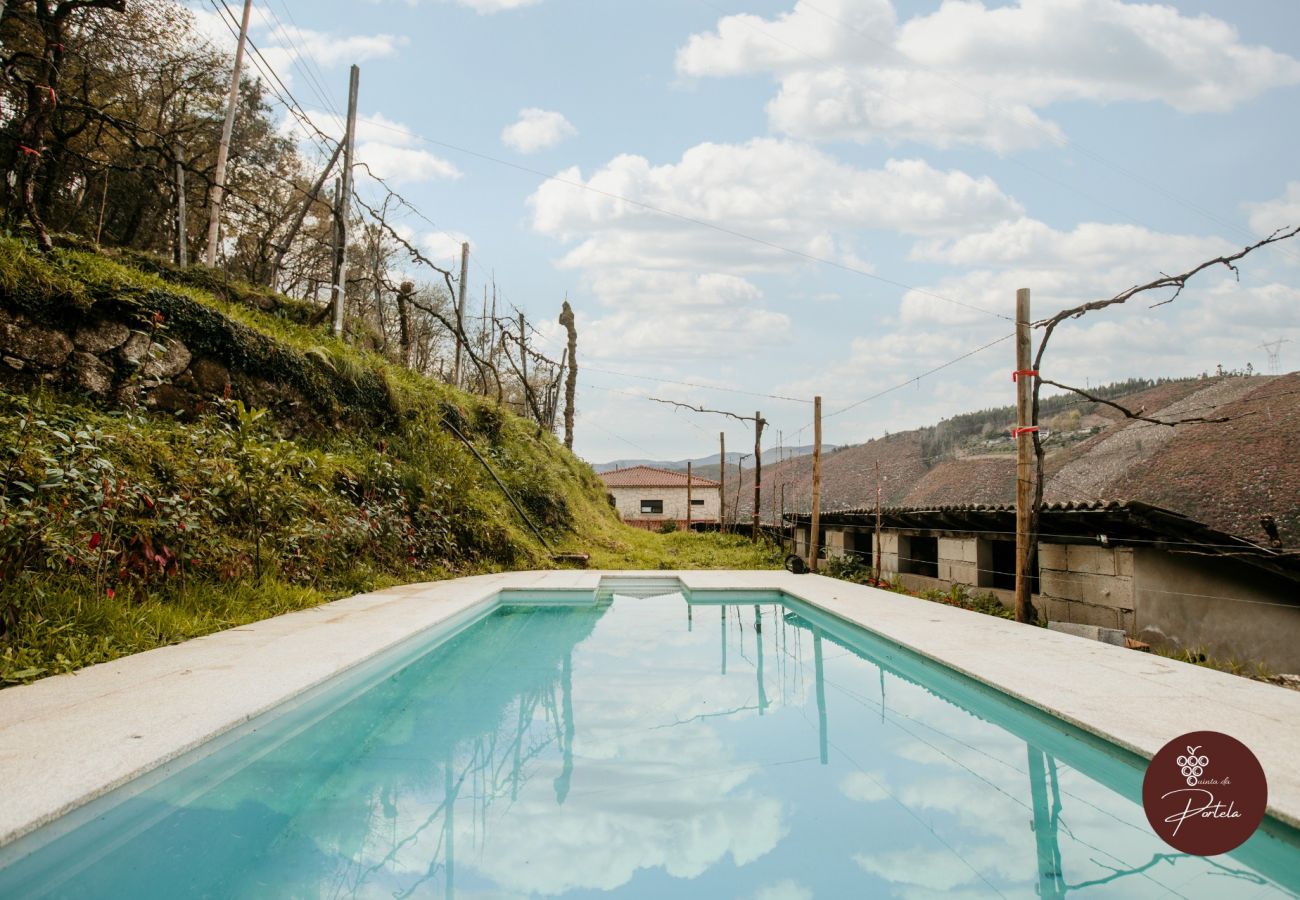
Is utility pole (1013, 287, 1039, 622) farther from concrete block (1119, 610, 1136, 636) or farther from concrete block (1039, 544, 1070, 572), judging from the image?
concrete block (1039, 544, 1070, 572)

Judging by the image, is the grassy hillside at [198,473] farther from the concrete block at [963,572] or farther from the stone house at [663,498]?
the stone house at [663,498]

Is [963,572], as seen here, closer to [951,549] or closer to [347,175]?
[951,549]

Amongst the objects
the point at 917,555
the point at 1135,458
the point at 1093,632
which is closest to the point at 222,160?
the point at 917,555

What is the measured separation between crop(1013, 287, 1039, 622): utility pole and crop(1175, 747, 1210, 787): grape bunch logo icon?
15.1 ft

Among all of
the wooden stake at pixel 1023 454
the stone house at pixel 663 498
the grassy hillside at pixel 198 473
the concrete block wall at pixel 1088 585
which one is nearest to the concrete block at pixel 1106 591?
the concrete block wall at pixel 1088 585

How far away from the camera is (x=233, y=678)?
4238mm

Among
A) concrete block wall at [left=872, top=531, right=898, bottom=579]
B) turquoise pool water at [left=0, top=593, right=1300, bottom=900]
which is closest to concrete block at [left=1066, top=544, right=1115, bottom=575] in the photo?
turquoise pool water at [left=0, top=593, right=1300, bottom=900]

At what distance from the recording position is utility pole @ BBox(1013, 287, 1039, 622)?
6.96 metres

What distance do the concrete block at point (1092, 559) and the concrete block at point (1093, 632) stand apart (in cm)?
62

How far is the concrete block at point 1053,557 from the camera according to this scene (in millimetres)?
7945

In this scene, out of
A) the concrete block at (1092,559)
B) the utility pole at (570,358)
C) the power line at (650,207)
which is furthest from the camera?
the utility pole at (570,358)

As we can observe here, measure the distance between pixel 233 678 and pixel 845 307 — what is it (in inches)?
516

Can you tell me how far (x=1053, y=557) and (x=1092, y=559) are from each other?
1.86 feet

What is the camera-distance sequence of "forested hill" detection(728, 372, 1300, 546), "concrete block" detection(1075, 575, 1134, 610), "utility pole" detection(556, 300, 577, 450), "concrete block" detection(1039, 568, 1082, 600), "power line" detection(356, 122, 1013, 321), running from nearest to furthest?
"concrete block" detection(1075, 575, 1134, 610) → "concrete block" detection(1039, 568, 1082, 600) → "power line" detection(356, 122, 1013, 321) → "forested hill" detection(728, 372, 1300, 546) → "utility pole" detection(556, 300, 577, 450)
